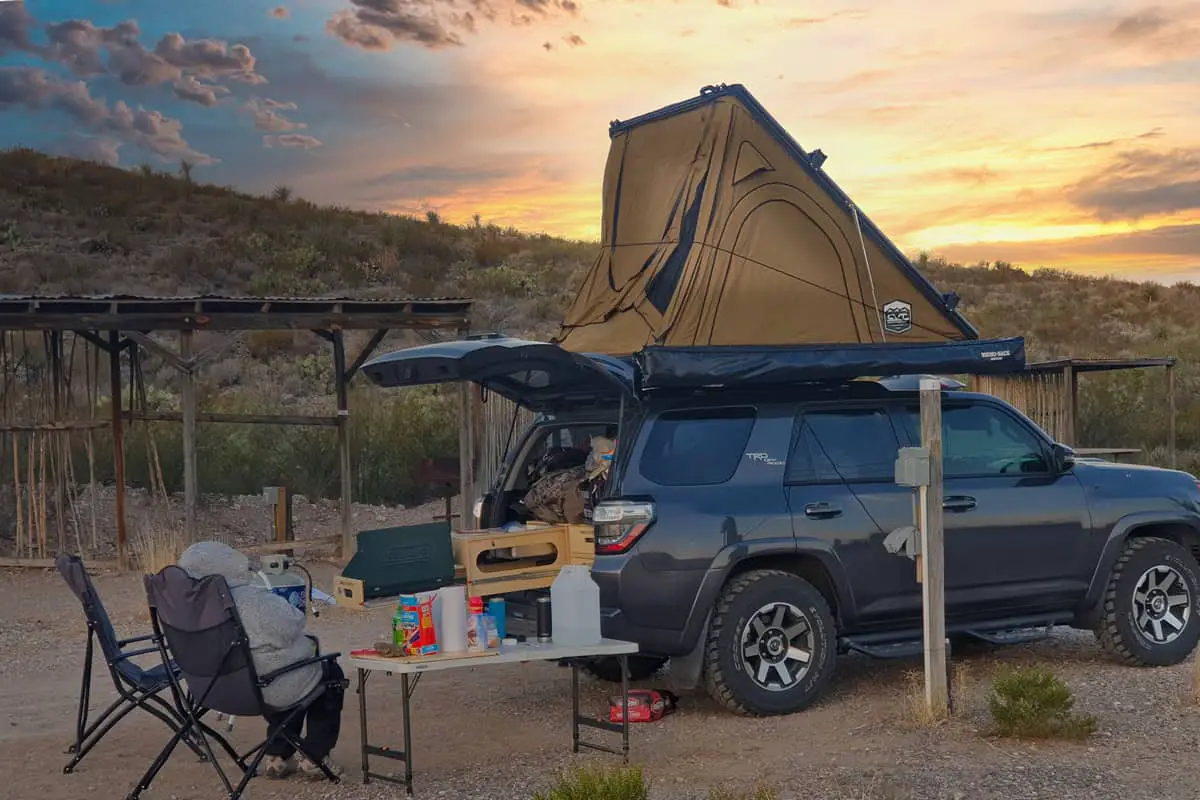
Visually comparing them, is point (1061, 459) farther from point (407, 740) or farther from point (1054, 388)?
point (1054, 388)

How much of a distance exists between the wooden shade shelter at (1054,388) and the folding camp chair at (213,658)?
473 inches

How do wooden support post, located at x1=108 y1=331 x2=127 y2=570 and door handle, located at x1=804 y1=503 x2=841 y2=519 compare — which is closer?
door handle, located at x1=804 y1=503 x2=841 y2=519

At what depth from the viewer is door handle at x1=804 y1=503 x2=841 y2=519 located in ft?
25.9

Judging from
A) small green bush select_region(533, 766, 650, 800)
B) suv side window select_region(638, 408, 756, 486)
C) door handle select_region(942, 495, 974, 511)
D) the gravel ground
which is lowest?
the gravel ground

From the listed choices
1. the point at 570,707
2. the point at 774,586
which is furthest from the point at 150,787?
the point at 774,586

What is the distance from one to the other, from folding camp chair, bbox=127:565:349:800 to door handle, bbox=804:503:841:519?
2.77 m

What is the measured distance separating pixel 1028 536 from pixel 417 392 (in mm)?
20470

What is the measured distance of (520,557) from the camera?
809 centimetres

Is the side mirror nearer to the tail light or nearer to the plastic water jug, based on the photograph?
the tail light

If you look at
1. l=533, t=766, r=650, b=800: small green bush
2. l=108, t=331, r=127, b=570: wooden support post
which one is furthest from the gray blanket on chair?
l=108, t=331, r=127, b=570: wooden support post

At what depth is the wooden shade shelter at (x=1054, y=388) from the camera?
55.3 ft

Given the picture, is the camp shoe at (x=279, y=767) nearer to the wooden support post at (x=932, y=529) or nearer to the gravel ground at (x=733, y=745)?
the gravel ground at (x=733, y=745)

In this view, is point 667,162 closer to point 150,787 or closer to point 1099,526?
point 1099,526

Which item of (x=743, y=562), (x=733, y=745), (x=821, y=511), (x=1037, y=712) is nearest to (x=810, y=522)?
(x=821, y=511)
